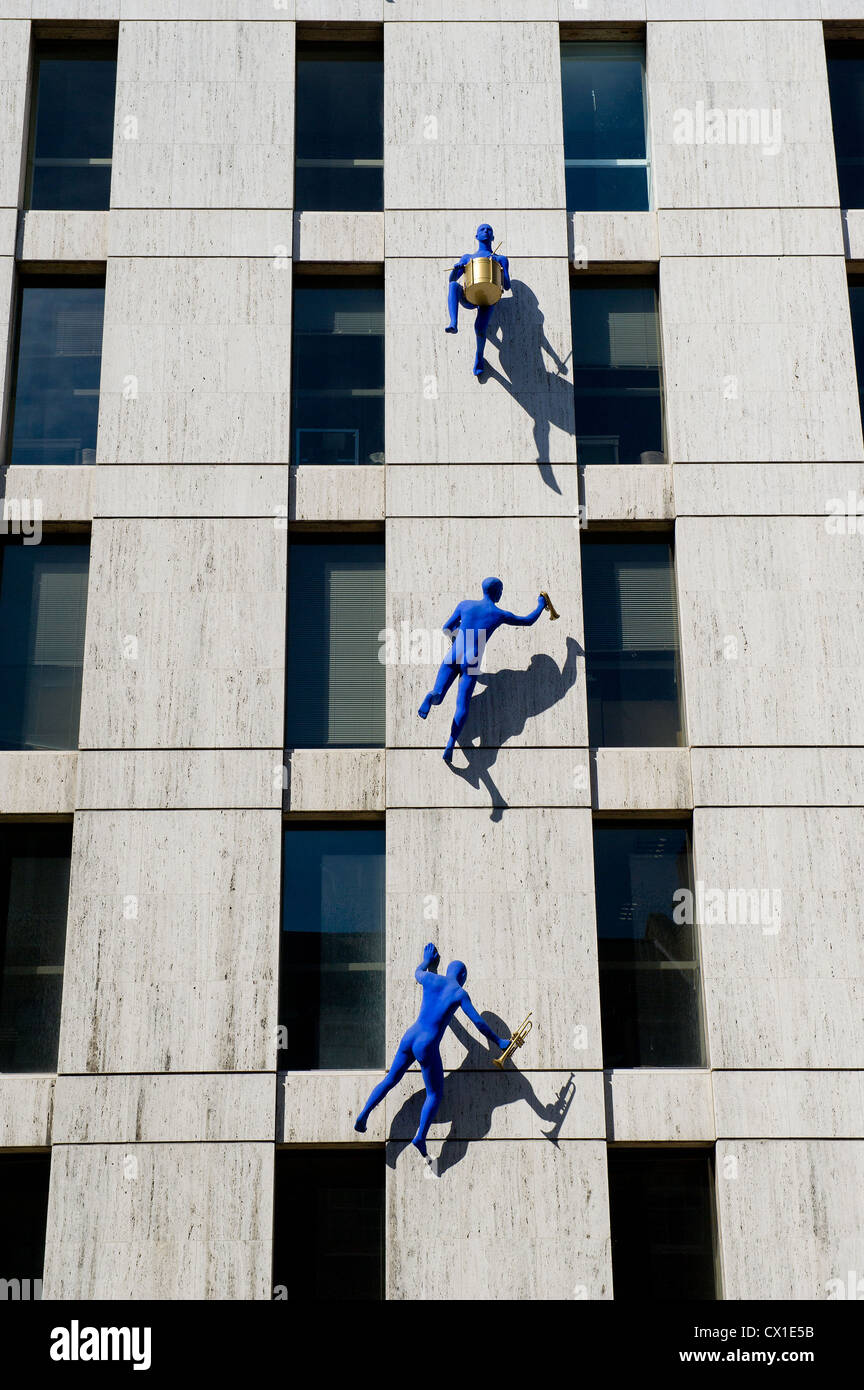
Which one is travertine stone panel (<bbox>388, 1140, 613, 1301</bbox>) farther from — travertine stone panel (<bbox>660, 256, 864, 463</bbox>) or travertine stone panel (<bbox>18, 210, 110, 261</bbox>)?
travertine stone panel (<bbox>18, 210, 110, 261</bbox>)

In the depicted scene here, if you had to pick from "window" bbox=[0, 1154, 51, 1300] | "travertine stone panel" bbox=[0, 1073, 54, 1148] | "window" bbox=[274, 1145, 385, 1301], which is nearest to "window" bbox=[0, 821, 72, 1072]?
"travertine stone panel" bbox=[0, 1073, 54, 1148]

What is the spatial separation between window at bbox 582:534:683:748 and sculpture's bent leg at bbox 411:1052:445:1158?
4326 mm

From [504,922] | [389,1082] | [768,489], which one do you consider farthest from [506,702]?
[389,1082]

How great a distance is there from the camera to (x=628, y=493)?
58.0 feet

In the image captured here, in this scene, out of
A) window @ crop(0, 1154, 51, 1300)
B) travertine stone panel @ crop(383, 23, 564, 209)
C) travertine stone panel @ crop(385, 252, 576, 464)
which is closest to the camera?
window @ crop(0, 1154, 51, 1300)

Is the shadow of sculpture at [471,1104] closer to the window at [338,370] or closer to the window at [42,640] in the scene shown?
the window at [42,640]

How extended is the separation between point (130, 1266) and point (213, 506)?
8.87 metres

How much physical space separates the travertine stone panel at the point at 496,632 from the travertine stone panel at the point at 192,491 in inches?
62.7

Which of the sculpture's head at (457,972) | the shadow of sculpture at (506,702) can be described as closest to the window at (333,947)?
the sculpture's head at (457,972)

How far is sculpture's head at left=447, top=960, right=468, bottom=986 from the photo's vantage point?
15562 mm

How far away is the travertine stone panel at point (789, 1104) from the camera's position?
15461 mm

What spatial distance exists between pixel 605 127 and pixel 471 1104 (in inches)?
515

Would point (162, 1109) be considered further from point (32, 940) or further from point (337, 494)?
point (337, 494)
